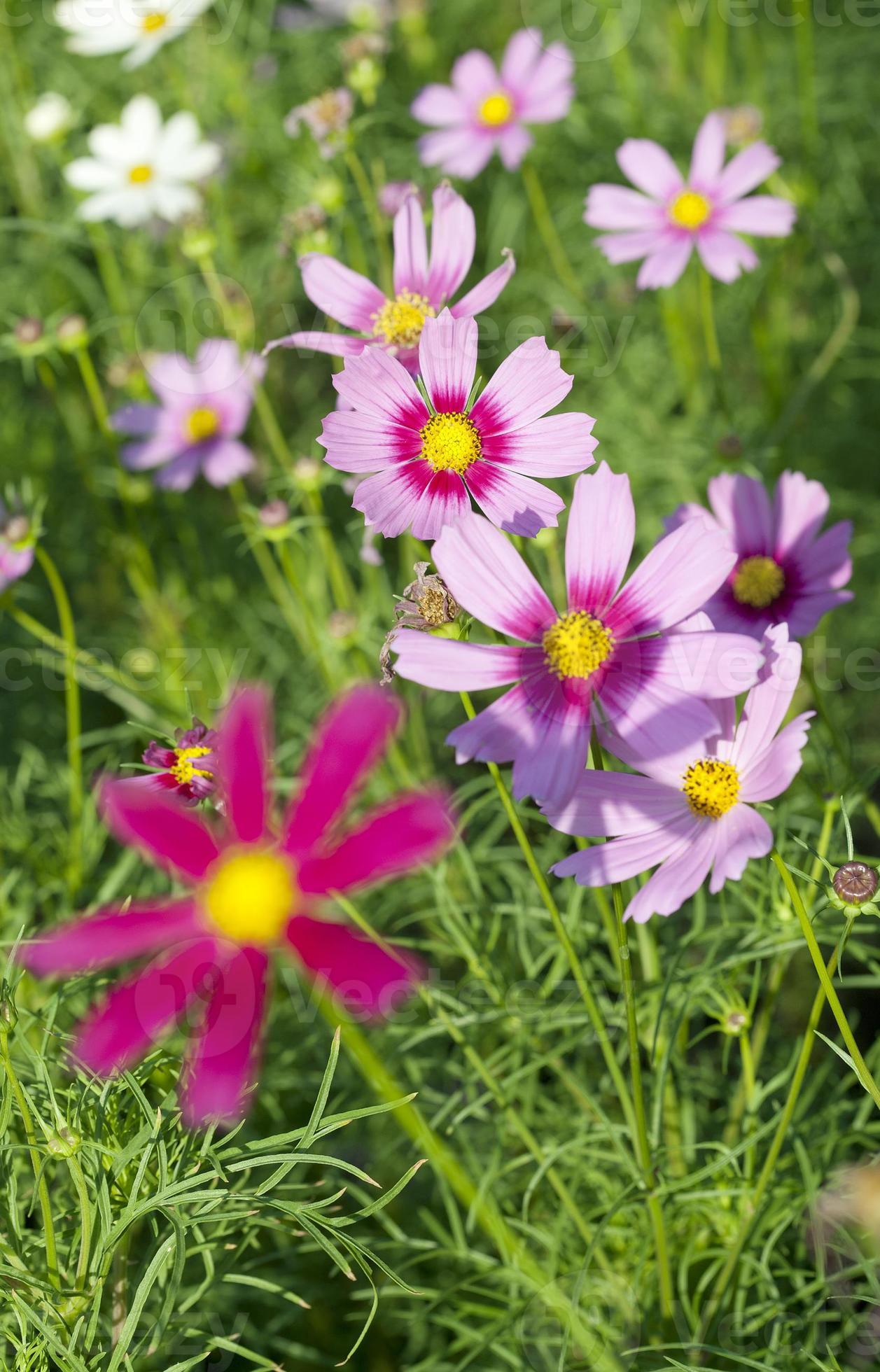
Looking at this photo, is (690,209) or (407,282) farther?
(690,209)

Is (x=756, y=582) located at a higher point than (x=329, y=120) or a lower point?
lower

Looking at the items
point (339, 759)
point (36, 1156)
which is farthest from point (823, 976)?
point (36, 1156)

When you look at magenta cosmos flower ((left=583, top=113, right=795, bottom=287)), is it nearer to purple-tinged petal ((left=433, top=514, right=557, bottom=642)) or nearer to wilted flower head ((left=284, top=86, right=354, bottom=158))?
wilted flower head ((left=284, top=86, right=354, bottom=158))

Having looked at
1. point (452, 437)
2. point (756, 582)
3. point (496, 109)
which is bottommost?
point (452, 437)

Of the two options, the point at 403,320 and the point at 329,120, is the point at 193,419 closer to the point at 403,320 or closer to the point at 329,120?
the point at 329,120

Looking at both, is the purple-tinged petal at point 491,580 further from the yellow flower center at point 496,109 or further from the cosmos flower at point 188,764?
the yellow flower center at point 496,109
